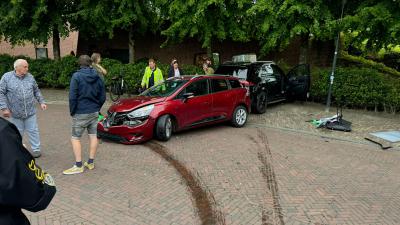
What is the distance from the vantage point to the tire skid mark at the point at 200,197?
172 inches

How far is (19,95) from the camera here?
5.93 meters

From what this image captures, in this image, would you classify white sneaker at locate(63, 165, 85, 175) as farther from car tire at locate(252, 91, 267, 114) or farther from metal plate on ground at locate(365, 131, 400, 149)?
car tire at locate(252, 91, 267, 114)

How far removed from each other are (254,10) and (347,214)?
842 centimetres

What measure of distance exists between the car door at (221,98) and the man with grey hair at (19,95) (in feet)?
13.8

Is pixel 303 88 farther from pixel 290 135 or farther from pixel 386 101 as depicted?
pixel 290 135

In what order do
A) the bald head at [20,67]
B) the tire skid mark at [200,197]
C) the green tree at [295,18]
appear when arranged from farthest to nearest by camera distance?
the green tree at [295,18]
the bald head at [20,67]
the tire skid mark at [200,197]

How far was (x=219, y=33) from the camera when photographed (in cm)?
1282

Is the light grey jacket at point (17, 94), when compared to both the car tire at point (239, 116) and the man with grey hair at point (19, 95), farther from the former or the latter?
the car tire at point (239, 116)

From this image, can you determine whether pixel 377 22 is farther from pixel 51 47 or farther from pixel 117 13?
pixel 51 47

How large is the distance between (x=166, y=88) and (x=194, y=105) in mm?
771

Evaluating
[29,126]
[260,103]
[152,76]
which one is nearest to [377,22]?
[260,103]

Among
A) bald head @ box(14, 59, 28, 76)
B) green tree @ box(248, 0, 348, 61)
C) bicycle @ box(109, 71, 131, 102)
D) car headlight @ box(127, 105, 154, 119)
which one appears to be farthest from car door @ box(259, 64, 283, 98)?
bald head @ box(14, 59, 28, 76)

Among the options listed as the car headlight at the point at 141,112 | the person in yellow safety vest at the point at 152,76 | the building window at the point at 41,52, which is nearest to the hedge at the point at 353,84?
the person in yellow safety vest at the point at 152,76

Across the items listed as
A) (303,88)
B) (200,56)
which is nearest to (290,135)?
(303,88)
